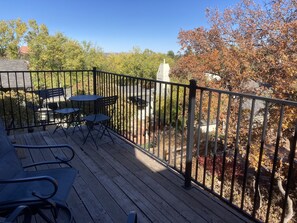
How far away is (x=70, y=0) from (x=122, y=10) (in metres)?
6.56

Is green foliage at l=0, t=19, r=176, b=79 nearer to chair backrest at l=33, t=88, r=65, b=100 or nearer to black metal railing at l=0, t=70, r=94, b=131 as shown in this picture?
black metal railing at l=0, t=70, r=94, b=131

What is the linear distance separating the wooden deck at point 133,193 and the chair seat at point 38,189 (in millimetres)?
440

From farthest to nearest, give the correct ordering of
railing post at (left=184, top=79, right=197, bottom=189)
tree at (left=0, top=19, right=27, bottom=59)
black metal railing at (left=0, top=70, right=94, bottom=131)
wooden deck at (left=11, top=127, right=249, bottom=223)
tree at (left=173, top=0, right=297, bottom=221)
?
tree at (left=0, top=19, right=27, bottom=59)
tree at (left=173, top=0, right=297, bottom=221)
black metal railing at (left=0, top=70, right=94, bottom=131)
railing post at (left=184, top=79, right=197, bottom=189)
wooden deck at (left=11, top=127, right=249, bottom=223)

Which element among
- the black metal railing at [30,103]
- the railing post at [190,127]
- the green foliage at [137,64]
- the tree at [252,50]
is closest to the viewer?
the railing post at [190,127]

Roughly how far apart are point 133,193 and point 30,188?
103cm

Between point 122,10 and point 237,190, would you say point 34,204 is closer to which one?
point 237,190

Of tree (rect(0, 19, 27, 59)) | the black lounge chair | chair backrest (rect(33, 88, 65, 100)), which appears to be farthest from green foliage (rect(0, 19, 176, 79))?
the black lounge chair

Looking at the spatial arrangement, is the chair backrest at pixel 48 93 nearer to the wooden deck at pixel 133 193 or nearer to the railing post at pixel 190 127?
the wooden deck at pixel 133 193

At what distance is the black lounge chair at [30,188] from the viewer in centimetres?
143

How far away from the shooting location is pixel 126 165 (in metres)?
3.01

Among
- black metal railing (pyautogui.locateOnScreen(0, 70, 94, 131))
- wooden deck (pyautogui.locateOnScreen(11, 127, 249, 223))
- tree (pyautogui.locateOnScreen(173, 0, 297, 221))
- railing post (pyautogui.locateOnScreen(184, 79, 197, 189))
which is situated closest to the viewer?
wooden deck (pyautogui.locateOnScreen(11, 127, 249, 223))

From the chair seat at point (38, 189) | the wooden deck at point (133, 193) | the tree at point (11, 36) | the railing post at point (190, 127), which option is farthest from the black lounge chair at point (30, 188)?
the tree at point (11, 36)

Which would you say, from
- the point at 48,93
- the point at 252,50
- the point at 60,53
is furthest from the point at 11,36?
the point at 252,50

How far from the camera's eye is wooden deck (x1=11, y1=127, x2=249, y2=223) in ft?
6.61
